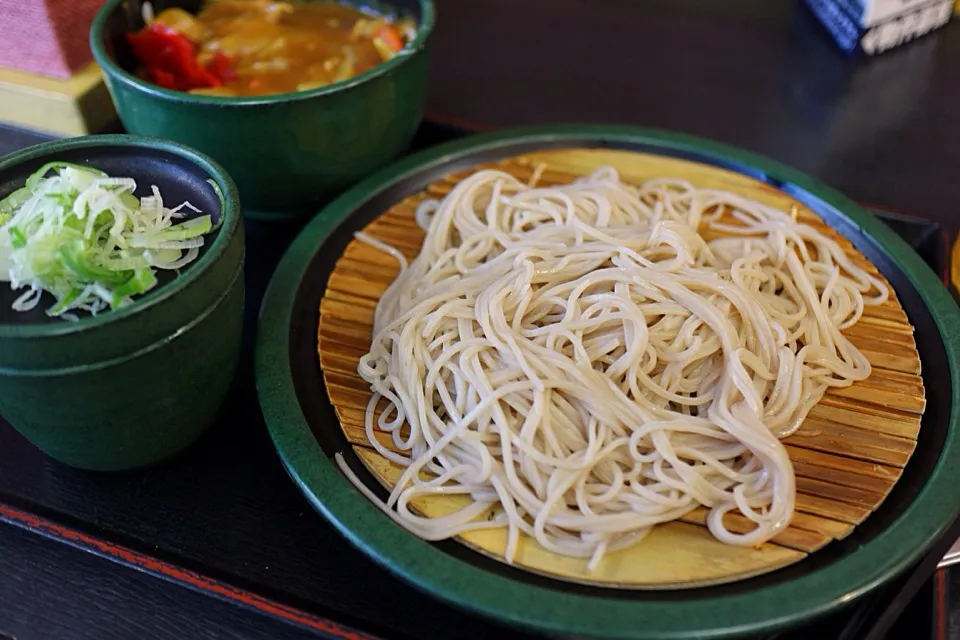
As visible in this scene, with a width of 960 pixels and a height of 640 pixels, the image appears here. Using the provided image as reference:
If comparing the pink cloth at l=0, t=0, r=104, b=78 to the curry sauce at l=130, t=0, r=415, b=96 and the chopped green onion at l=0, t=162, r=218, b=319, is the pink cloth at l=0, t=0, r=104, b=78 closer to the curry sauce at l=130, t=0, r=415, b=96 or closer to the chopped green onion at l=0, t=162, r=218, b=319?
the curry sauce at l=130, t=0, r=415, b=96

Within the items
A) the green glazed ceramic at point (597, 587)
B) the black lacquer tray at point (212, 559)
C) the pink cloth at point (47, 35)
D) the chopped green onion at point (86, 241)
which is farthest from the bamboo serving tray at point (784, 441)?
the pink cloth at point (47, 35)

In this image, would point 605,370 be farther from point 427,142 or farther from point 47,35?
point 47,35

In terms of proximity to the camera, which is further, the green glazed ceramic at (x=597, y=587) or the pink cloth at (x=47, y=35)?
the pink cloth at (x=47, y=35)

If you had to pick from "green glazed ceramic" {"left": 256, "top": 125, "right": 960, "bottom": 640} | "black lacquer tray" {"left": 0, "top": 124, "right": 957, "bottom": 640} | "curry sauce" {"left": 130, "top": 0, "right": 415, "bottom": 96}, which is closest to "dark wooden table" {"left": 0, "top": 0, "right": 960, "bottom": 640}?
"black lacquer tray" {"left": 0, "top": 124, "right": 957, "bottom": 640}

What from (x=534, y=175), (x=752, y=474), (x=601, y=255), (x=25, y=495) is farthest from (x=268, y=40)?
(x=752, y=474)

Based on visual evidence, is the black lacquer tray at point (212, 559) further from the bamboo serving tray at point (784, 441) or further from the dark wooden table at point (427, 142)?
the bamboo serving tray at point (784, 441)

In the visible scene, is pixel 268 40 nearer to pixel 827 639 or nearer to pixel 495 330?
pixel 495 330
